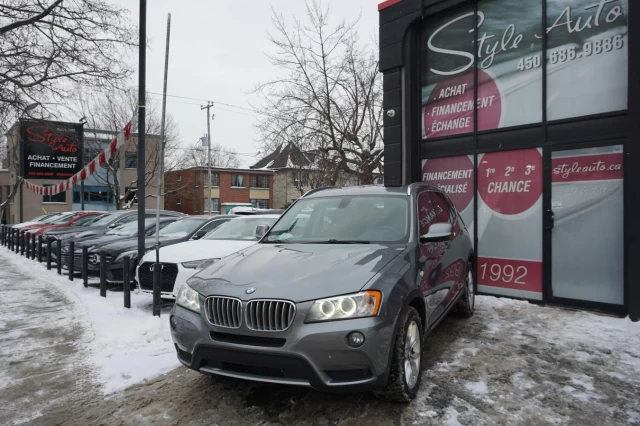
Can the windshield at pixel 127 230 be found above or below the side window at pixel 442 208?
below

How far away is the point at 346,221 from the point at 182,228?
6005mm

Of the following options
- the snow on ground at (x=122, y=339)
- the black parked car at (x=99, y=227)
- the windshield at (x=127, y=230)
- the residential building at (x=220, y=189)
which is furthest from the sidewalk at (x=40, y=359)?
the residential building at (x=220, y=189)

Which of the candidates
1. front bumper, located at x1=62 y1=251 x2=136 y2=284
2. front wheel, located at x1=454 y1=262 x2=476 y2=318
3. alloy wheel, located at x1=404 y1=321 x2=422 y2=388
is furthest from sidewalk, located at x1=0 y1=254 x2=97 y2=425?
front wheel, located at x1=454 y1=262 x2=476 y2=318

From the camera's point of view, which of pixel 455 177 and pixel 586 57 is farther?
pixel 455 177

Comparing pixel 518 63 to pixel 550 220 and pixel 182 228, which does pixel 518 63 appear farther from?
pixel 182 228

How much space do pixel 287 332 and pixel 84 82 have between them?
1272 cm

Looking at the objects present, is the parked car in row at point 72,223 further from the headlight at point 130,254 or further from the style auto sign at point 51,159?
the headlight at point 130,254

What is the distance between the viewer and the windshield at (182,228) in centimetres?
913

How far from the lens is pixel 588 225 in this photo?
6.17 m

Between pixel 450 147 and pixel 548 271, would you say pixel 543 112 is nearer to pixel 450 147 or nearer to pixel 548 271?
Result: pixel 450 147

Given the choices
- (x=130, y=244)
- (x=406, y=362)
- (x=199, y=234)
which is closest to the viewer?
(x=406, y=362)

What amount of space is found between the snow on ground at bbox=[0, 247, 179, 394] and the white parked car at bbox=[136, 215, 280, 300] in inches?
16.1

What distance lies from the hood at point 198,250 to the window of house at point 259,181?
46.3m

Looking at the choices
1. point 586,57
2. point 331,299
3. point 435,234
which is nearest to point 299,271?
point 331,299
